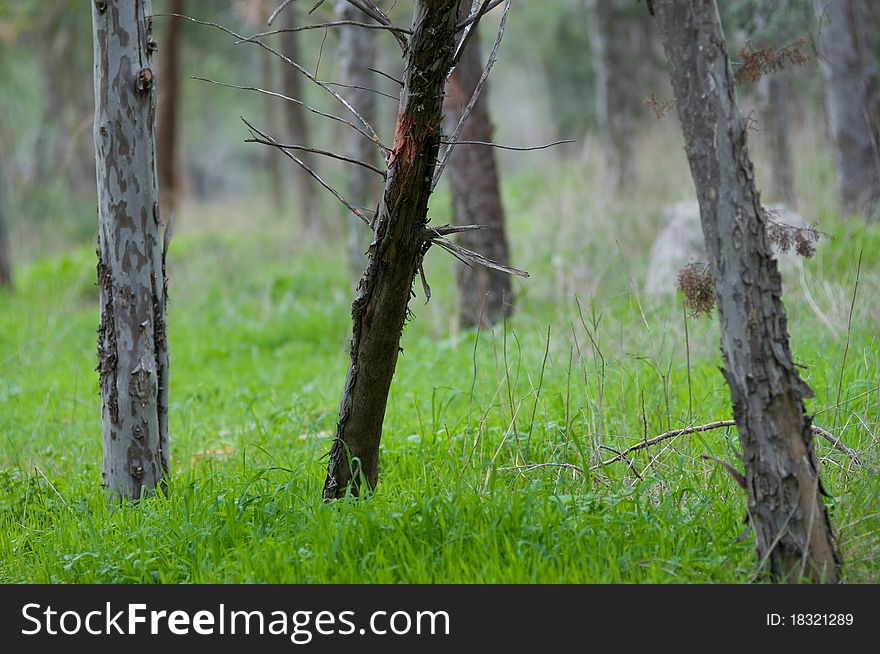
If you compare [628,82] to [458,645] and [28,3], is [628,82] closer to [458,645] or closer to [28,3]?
[28,3]

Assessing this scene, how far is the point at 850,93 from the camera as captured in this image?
981cm

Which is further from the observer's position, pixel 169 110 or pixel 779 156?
pixel 169 110

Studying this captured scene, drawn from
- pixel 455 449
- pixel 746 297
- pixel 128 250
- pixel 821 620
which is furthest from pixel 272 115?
pixel 821 620

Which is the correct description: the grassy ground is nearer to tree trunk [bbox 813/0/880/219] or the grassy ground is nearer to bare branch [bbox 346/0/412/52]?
tree trunk [bbox 813/0/880/219]

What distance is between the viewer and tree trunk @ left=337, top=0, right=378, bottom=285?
32.8 ft

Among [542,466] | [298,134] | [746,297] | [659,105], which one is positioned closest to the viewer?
[746,297]

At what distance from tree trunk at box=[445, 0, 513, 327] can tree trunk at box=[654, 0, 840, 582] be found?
5312mm

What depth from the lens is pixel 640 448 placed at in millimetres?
3971

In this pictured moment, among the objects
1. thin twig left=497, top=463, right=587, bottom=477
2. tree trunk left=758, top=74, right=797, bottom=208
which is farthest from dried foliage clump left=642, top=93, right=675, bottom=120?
tree trunk left=758, top=74, right=797, bottom=208

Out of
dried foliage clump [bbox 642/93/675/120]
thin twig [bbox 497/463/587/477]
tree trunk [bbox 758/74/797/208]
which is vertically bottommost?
thin twig [bbox 497/463/587/477]

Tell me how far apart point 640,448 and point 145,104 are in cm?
295

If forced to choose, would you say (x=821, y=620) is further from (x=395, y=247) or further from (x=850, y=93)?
(x=850, y=93)

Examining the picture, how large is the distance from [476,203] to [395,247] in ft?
16.5

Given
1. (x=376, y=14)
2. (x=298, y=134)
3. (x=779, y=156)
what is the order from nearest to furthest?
1. (x=376, y=14)
2. (x=779, y=156)
3. (x=298, y=134)
